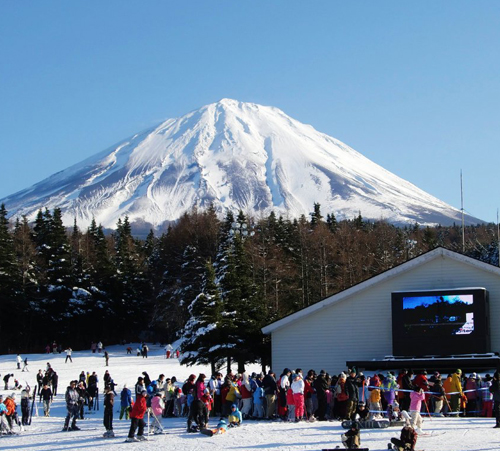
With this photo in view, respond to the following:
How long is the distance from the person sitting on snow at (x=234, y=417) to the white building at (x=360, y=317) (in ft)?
31.0

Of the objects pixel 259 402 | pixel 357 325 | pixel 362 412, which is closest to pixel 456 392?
pixel 362 412

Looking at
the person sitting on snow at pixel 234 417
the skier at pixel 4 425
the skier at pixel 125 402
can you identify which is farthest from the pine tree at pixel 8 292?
the person sitting on snow at pixel 234 417

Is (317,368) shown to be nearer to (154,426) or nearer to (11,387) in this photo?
(154,426)

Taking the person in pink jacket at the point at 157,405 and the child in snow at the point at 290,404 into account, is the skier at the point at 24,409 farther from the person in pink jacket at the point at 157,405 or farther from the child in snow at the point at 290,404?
the child in snow at the point at 290,404

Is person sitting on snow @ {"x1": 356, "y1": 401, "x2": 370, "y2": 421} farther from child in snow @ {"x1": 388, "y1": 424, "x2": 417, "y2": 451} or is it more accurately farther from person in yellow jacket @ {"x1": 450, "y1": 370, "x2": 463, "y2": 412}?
child in snow @ {"x1": 388, "y1": 424, "x2": 417, "y2": 451}

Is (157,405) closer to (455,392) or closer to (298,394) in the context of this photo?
(298,394)

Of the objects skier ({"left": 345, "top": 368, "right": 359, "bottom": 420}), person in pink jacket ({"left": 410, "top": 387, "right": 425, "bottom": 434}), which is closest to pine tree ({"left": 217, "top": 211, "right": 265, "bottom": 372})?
skier ({"left": 345, "top": 368, "right": 359, "bottom": 420})

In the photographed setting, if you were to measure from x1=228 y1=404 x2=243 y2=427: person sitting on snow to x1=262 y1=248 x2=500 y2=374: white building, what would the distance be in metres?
9.46

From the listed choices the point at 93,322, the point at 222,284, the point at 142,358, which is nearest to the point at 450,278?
the point at 222,284

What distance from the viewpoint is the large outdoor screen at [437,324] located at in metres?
29.6

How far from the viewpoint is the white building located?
30.7 metres

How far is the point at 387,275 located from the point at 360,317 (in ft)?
6.04

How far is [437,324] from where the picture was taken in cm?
3041

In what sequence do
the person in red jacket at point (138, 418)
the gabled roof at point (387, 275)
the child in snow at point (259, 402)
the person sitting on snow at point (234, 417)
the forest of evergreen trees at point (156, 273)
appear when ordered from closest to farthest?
the person in red jacket at point (138, 418)
the person sitting on snow at point (234, 417)
the child in snow at point (259, 402)
the gabled roof at point (387, 275)
the forest of evergreen trees at point (156, 273)
